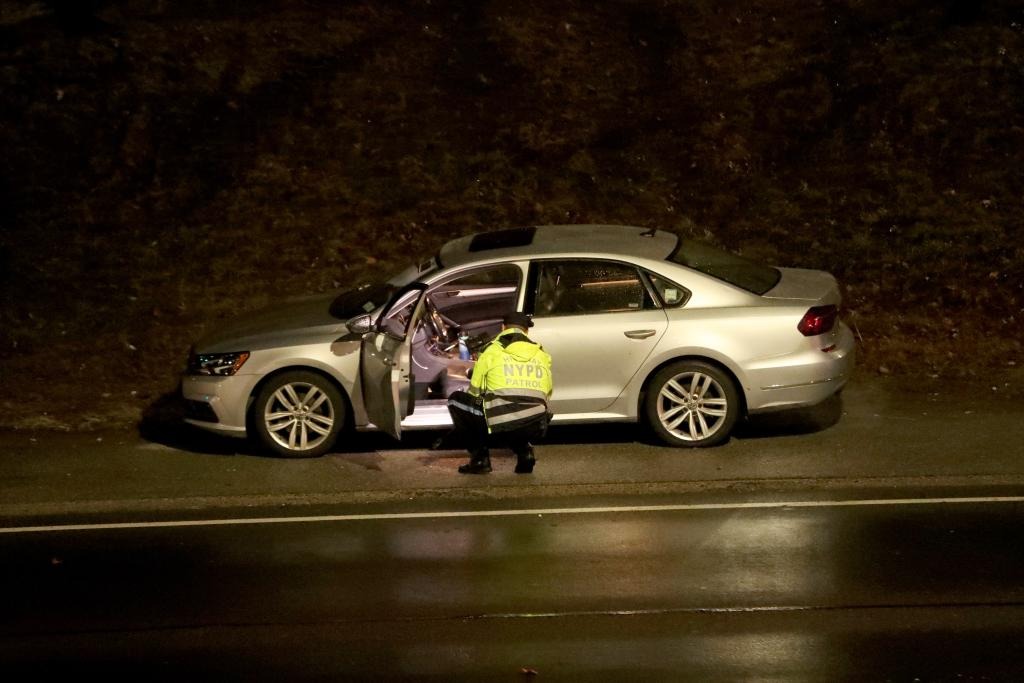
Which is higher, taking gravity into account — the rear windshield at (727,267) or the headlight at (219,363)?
the rear windshield at (727,267)

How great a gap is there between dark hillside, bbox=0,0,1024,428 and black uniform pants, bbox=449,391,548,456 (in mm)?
4111

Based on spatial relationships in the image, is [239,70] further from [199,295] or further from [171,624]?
[171,624]

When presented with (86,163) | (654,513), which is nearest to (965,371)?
(654,513)

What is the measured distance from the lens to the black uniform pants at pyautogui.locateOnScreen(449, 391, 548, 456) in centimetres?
1003

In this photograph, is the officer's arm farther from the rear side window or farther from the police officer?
the rear side window

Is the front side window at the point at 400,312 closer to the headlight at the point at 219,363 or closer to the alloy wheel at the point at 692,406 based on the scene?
the headlight at the point at 219,363

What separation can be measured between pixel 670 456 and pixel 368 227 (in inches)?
296

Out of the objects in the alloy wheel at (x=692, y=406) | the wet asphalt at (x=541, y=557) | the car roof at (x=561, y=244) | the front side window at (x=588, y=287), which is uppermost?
the car roof at (x=561, y=244)

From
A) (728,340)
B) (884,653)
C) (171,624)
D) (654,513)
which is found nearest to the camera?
(884,653)

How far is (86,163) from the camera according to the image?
1892 centimetres

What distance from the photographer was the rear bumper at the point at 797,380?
412 inches

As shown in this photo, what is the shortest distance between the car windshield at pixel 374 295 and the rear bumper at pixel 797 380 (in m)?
2.59

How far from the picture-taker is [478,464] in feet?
33.8

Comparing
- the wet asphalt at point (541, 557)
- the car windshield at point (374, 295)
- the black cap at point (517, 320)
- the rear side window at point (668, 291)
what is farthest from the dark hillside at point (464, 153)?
the black cap at point (517, 320)
